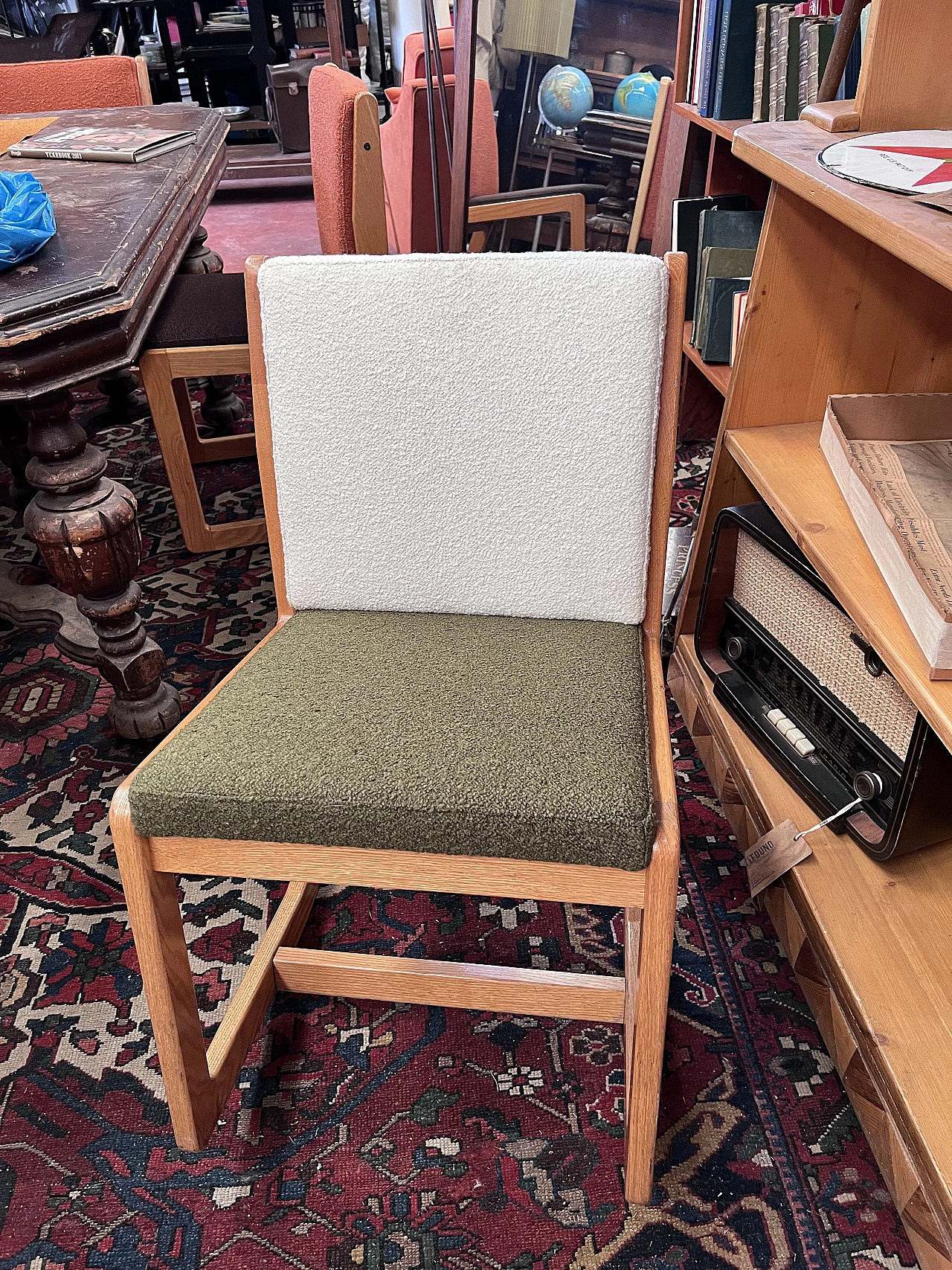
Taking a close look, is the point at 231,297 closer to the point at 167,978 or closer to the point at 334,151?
the point at 334,151

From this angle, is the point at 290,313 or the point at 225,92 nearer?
the point at 290,313

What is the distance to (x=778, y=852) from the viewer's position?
4.14 ft

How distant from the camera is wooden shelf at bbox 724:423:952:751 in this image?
941 millimetres

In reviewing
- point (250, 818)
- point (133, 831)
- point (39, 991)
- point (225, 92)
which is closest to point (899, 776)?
point (250, 818)

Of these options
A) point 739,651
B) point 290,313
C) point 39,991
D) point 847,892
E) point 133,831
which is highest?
point 290,313

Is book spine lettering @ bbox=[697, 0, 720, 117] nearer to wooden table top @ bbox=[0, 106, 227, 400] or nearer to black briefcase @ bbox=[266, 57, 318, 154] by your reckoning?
wooden table top @ bbox=[0, 106, 227, 400]

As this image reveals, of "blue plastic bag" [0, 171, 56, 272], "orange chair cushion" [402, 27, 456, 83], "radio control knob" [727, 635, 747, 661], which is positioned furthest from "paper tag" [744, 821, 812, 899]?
"orange chair cushion" [402, 27, 456, 83]

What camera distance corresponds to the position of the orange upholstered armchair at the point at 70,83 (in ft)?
8.96

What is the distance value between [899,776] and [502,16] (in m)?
2.42

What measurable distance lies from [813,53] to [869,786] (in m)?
1.34

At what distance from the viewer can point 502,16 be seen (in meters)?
2.58

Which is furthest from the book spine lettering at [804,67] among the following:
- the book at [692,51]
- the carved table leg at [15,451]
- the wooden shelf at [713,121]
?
the carved table leg at [15,451]

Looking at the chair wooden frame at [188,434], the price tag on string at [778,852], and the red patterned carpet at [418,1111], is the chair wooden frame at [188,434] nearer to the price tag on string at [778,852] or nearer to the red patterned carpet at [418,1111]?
the red patterned carpet at [418,1111]

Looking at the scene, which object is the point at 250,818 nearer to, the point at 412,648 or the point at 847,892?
the point at 412,648
